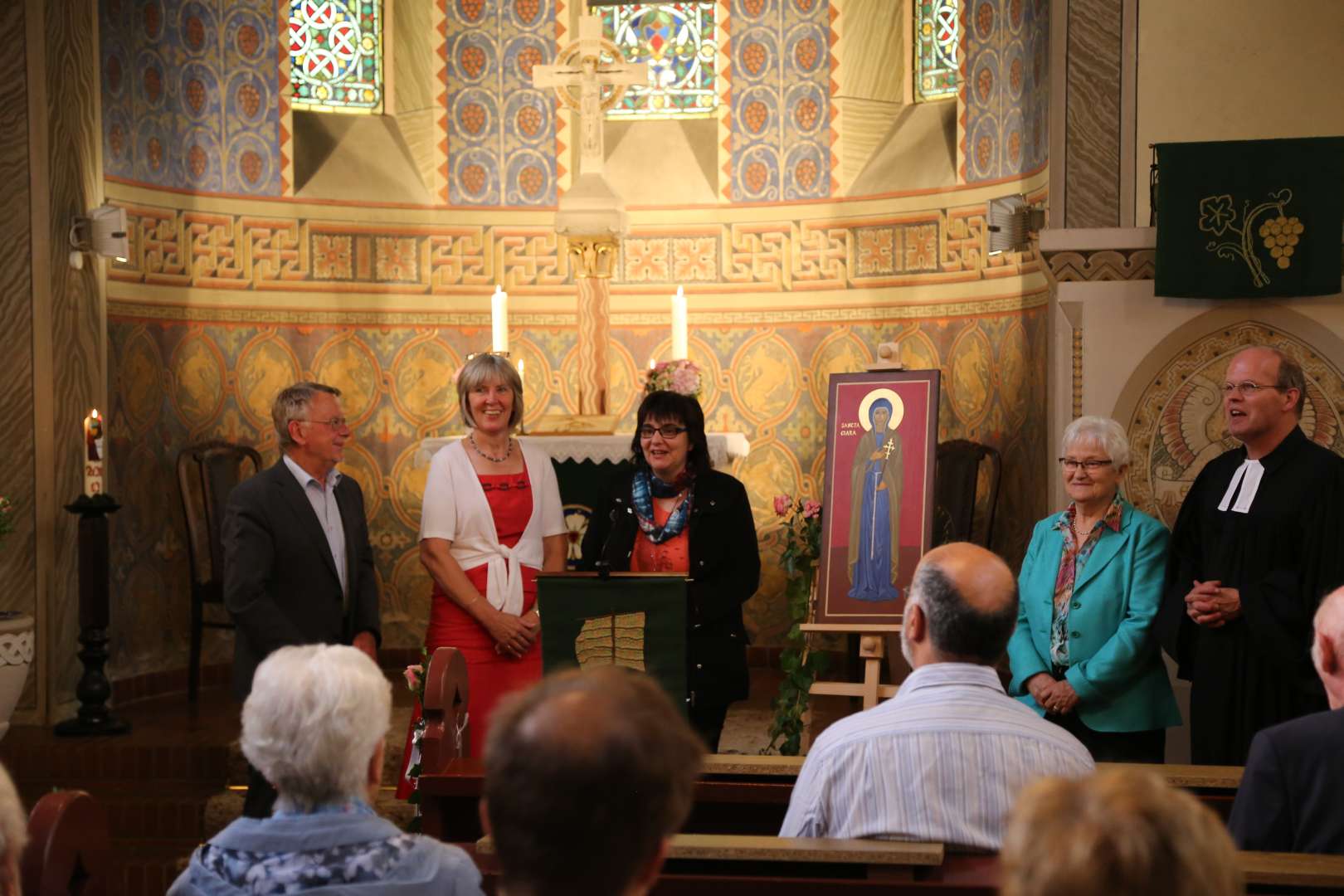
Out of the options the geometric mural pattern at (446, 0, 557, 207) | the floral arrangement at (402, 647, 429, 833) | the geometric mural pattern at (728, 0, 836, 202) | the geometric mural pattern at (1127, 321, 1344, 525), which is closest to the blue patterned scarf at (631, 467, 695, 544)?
the floral arrangement at (402, 647, 429, 833)

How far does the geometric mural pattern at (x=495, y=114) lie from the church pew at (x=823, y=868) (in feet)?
20.9

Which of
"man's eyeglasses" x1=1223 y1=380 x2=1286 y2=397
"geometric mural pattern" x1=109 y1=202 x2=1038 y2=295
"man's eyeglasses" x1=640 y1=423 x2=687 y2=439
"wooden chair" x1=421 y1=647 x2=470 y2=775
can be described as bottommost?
"wooden chair" x1=421 y1=647 x2=470 y2=775

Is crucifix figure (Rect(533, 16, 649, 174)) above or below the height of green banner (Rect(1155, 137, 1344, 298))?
above

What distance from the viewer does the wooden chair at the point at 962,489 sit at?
7090 mm

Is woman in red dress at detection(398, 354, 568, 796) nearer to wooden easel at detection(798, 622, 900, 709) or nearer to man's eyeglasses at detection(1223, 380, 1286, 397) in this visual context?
wooden easel at detection(798, 622, 900, 709)

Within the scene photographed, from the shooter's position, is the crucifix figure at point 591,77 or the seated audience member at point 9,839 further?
the crucifix figure at point 591,77

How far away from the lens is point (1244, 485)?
12.9 ft

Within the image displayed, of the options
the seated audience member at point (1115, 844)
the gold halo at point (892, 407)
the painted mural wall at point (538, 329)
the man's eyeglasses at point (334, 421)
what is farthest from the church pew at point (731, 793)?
the painted mural wall at point (538, 329)

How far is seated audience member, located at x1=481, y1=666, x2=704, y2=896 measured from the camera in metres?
1.32

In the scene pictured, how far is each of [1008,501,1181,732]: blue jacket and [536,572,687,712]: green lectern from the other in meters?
0.92

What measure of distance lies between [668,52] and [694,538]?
195 inches

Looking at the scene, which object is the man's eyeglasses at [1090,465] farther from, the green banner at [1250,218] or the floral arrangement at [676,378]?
the floral arrangement at [676,378]

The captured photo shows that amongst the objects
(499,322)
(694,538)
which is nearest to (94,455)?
(499,322)

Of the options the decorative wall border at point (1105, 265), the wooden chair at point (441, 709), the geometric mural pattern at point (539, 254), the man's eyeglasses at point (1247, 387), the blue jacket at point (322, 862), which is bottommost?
the wooden chair at point (441, 709)
